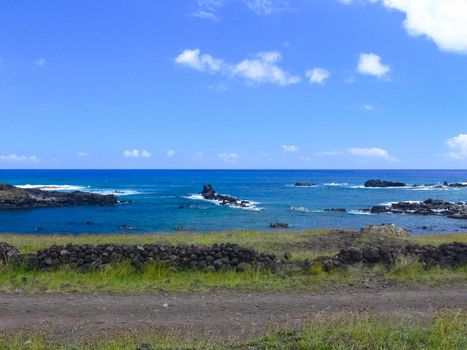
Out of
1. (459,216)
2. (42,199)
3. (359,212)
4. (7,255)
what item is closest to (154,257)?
(7,255)

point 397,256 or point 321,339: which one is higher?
point 321,339

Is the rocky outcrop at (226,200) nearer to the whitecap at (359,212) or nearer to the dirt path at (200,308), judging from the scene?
the whitecap at (359,212)

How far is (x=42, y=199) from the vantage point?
7200 centimetres

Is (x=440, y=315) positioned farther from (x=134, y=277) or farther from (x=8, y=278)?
(x=8, y=278)

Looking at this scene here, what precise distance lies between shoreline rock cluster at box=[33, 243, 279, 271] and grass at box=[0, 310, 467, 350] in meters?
5.18

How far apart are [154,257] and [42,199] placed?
65.9 m

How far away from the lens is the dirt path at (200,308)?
24.1 ft

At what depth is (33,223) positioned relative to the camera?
4875cm

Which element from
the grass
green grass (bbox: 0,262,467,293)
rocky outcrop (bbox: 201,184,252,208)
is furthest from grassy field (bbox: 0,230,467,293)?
rocky outcrop (bbox: 201,184,252,208)

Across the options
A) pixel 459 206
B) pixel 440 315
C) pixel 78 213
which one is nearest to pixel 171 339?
pixel 440 315

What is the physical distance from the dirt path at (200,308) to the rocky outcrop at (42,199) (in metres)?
63.1

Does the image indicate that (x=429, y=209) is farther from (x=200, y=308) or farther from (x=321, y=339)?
(x=321, y=339)

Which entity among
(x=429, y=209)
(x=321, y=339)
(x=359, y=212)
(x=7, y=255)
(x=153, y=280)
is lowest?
(x=359, y=212)

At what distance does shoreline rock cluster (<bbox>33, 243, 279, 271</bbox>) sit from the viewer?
11828 mm
